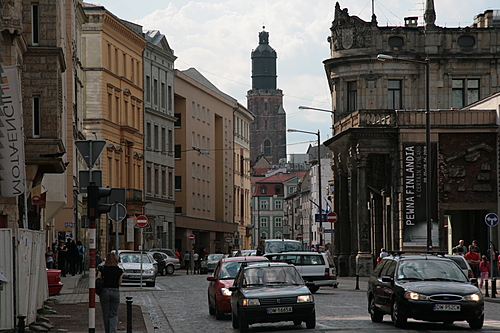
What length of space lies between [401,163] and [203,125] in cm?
5430

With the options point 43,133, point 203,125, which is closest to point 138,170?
point 203,125

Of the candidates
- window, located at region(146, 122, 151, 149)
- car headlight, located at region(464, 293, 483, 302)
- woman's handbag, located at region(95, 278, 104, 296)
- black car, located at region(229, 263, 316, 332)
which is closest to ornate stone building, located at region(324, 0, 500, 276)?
window, located at region(146, 122, 151, 149)

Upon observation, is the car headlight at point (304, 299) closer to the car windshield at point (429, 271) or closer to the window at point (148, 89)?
the car windshield at point (429, 271)

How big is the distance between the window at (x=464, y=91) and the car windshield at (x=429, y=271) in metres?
40.8

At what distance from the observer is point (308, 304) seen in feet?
68.1

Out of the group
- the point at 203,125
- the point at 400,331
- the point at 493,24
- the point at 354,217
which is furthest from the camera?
the point at 203,125

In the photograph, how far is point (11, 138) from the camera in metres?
23.4

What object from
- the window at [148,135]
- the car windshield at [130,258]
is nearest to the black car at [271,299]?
the car windshield at [130,258]

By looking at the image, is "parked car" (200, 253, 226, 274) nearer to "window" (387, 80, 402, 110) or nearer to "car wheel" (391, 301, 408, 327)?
"window" (387, 80, 402, 110)

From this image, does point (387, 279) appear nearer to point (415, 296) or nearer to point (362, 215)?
point (415, 296)

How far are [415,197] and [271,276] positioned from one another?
1116 inches

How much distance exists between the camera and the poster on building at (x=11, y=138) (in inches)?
902

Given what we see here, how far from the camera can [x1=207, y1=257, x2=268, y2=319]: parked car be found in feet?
80.1

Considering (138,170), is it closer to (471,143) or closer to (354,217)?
(354,217)
